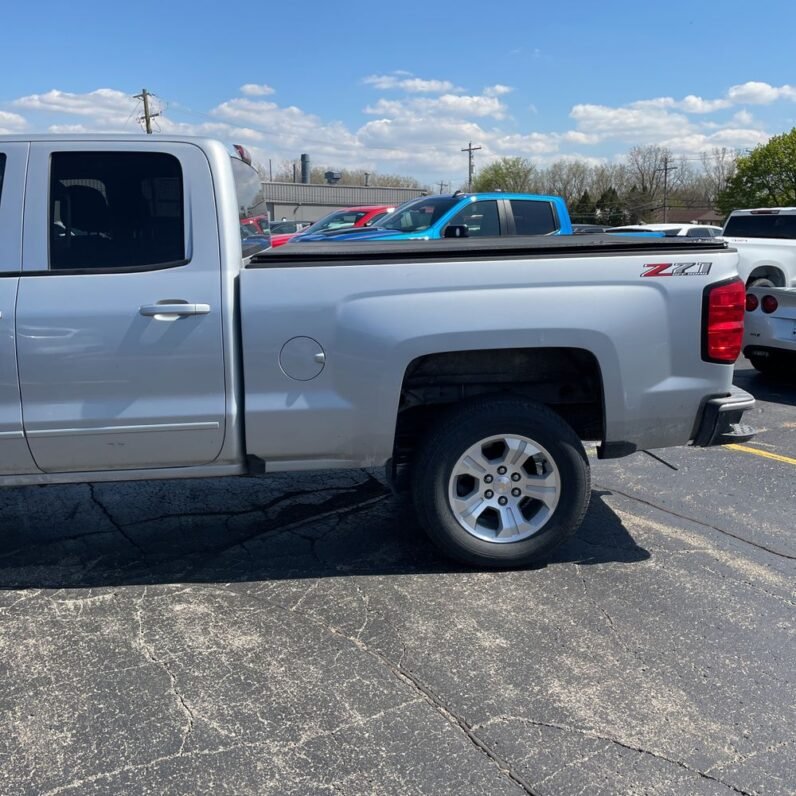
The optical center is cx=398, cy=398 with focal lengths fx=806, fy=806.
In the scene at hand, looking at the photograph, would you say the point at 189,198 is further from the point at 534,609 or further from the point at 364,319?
the point at 534,609

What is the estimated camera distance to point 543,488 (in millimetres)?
4113

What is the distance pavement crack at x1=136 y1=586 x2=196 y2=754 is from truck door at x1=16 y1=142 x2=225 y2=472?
27.9 inches

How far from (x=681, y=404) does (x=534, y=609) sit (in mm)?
1286

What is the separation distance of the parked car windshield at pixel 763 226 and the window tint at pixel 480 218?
183 inches

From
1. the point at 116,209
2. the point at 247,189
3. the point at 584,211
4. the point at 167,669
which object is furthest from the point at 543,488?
→ the point at 584,211

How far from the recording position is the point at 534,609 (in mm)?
3771

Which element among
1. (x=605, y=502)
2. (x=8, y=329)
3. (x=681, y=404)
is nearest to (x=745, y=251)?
(x=605, y=502)

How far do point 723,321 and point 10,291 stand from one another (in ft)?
11.1

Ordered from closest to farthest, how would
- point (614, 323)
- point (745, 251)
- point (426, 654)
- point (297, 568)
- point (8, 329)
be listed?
point (426, 654), point (8, 329), point (614, 323), point (297, 568), point (745, 251)

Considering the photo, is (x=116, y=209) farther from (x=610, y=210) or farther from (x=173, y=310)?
(x=610, y=210)

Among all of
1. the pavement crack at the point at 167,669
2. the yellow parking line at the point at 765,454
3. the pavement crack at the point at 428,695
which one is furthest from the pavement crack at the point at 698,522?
the pavement crack at the point at 167,669

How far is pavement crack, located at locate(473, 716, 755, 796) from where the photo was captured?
8.64 feet

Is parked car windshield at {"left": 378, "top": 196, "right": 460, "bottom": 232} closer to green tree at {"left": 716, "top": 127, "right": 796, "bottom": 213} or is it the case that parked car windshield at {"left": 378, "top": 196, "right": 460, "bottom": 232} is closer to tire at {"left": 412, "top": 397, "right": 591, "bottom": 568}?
tire at {"left": 412, "top": 397, "right": 591, "bottom": 568}

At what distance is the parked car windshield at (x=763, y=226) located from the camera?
1269 centimetres
